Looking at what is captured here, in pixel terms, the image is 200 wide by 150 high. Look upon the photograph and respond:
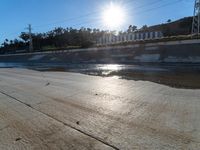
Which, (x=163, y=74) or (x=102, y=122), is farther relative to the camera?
(x=163, y=74)

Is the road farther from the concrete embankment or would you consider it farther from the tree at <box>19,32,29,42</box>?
the tree at <box>19,32,29,42</box>

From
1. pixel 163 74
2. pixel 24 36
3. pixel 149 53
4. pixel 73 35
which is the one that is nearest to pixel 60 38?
pixel 73 35

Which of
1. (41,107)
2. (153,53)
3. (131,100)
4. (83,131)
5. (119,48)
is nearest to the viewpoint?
(83,131)

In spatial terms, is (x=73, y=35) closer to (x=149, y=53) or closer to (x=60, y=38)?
(x=60, y=38)

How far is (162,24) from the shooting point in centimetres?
7319

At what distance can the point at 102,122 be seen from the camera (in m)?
4.91

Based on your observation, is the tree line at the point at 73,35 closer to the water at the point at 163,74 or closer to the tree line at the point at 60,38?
the tree line at the point at 60,38

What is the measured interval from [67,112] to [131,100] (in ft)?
7.25

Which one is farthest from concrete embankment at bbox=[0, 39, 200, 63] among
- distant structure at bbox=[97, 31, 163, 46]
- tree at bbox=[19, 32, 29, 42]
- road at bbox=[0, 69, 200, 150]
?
tree at bbox=[19, 32, 29, 42]

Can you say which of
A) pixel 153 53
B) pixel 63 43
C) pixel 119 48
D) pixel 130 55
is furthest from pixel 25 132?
pixel 63 43

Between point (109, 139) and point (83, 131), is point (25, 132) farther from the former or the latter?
point (109, 139)

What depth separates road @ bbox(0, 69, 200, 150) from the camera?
3.86 m

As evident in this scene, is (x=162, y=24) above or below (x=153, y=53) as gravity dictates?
above

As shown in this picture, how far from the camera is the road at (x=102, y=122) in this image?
386 centimetres
